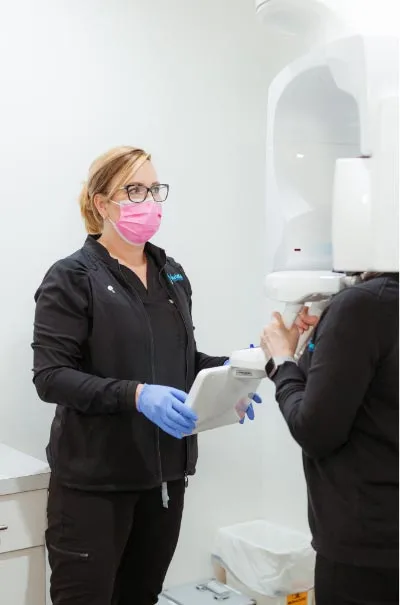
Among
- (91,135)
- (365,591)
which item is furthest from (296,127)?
(91,135)

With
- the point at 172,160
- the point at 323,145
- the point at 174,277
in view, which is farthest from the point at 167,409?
→ the point at 172,160

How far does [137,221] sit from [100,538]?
0.82 metres

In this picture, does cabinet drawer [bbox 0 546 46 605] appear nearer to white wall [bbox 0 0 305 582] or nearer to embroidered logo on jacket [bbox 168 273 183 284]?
white wall [bbox 0 0 305 582]

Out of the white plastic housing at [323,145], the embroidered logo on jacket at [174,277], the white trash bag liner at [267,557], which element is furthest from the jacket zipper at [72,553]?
the white trash bag liner at [267,557]

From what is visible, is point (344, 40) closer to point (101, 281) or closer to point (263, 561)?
point (101, 281)

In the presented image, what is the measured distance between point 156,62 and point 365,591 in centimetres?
207

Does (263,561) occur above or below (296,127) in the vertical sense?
below

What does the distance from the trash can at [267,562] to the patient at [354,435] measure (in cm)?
136

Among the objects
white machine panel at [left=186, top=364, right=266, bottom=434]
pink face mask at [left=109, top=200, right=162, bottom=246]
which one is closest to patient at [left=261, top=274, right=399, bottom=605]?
white machine panel at [left=186, top=364, right=266, bottom=434]

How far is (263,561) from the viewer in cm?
282

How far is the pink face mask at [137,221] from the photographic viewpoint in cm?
209

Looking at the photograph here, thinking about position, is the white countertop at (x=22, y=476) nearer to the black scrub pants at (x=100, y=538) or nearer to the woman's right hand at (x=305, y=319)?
the black scrub pants at (x=100, y=538)

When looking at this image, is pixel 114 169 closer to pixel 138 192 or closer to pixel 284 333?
pixel 138 192

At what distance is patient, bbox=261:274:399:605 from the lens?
51.4 inches
